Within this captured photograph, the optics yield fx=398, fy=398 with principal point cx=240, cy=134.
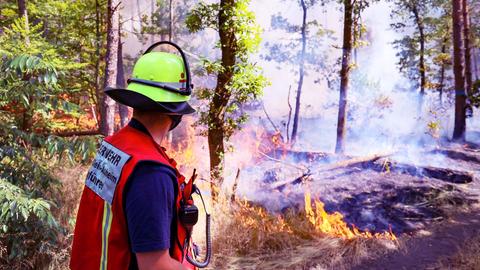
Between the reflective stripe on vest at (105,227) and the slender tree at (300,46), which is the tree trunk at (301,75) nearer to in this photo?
the slender tree at (300,46)

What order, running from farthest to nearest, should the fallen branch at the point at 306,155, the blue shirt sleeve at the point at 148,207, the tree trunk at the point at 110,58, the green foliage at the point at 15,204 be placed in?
the fallen branch at the point at 306,155, the tree trunk at the point at 110,58, the green foliage at the point at 15,204, the blue shirt sleeve at the point at 148,207

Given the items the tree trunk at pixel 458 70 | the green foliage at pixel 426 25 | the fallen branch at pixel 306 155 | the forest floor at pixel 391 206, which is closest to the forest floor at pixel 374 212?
the forest floor at pixel 391 206

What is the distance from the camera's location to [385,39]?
31812 mm

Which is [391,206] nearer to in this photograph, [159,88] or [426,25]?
[159,88]

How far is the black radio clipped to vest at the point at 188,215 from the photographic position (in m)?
1.69

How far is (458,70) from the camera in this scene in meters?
13.9

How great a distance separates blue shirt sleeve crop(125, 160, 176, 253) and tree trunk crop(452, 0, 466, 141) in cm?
1455

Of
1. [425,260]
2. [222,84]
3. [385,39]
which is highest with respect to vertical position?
[385,39]

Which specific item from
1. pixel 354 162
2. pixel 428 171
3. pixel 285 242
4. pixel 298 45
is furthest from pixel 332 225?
pixel 298 45

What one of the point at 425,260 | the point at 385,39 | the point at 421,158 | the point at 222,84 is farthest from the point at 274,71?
the point at 425,260

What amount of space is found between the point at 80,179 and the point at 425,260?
5.88m

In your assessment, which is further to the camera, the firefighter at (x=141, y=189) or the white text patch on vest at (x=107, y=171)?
the white text patch on vest at (x=107, y=171)

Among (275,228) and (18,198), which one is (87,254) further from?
(275,228)

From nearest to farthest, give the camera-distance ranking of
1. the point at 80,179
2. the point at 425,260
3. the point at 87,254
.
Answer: the point at 87,254 < the point at 425,260 < the point at 80,179
